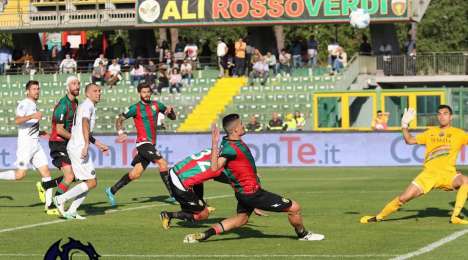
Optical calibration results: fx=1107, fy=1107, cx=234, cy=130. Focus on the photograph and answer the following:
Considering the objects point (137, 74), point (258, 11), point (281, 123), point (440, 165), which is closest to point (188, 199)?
point (440, 165)

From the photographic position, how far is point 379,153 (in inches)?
1273

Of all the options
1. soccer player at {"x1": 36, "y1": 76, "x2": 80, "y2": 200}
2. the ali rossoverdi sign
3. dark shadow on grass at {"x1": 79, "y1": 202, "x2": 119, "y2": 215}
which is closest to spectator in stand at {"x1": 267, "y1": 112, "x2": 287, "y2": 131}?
the ali rossoverdi sign

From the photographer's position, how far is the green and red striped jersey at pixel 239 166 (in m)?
12.7

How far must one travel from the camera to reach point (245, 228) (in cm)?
1480

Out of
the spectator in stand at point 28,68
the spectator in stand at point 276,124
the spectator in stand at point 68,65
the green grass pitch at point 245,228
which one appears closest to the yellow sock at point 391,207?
the green grass pitch at point 245,228

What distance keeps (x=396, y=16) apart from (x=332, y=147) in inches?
451

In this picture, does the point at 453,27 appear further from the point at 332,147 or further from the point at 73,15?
the point at 332,147

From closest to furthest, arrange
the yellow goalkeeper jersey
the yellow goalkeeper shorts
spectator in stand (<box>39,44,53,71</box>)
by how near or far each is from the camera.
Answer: the yellow goalkeeper shorts, the yellow goalkeeper jersey, spectator in stand (<box>39,44,53,71</box>)

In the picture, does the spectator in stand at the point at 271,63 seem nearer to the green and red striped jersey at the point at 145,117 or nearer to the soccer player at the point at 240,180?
the green and red striped jersey at the point at 145,117

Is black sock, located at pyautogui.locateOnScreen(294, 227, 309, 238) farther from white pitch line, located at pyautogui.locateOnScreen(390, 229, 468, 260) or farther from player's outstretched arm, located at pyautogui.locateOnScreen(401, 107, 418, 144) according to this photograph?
player's outstretched arm, located at pyautogui.locateOnScreen(401, 107, 418, 144)

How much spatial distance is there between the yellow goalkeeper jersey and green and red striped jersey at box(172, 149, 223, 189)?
116 inches

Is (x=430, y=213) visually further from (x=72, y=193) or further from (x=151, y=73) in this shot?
(x=151, y=73)

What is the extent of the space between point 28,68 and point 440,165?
35268 mm

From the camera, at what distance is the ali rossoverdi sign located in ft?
139
